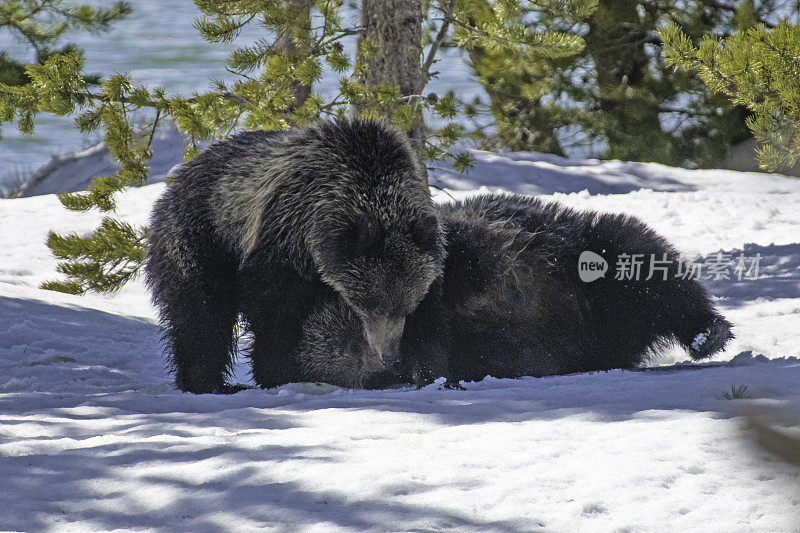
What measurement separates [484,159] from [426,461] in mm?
11174

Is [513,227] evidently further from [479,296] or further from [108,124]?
[108,124]

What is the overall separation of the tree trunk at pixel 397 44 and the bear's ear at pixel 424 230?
3330 mm

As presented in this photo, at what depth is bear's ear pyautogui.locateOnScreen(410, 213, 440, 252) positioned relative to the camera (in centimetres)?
445

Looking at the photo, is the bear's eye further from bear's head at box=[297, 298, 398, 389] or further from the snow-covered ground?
the snow-covered ground

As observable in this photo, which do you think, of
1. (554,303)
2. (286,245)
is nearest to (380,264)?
(286,245)

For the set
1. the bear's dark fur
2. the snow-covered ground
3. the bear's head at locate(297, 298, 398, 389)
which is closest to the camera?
the snow-covered ground

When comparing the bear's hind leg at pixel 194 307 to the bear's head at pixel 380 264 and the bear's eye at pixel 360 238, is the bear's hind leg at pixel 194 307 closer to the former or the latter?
the bear's head at pixel 380 264

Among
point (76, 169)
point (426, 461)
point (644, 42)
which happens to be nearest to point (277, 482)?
point (426, 461)

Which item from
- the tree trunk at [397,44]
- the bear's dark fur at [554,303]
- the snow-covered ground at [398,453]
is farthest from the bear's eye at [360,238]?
the tree trunk at [397,44]

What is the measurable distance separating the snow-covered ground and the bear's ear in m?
0.84

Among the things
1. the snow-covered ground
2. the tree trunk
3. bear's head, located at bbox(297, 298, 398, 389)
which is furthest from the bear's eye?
the tree trunk

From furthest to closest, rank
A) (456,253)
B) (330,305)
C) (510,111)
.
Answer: (510,111), (456,253), (330,305)

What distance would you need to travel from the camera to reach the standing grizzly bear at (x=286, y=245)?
442 centimetres

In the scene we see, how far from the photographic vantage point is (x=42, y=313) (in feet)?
21.5
